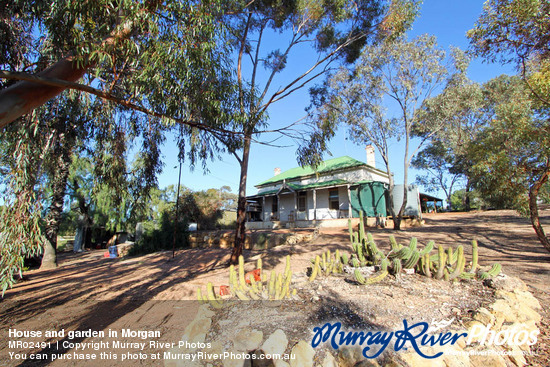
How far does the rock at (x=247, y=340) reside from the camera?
3.06 m

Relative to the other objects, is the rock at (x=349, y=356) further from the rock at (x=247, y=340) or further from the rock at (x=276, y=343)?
the rock at (x=247, y=340)

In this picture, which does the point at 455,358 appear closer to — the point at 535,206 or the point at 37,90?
the point at 37,90

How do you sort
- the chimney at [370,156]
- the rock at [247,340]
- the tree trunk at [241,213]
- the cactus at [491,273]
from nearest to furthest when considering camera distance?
the rock at [247,340]
the cactus at [491,273]
the tree trunk at [241,213]
the chimney at [370,156]

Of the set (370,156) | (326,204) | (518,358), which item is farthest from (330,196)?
(518,358)

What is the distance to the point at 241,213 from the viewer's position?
29.3 ft

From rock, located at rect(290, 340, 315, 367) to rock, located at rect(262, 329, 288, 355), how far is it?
154 millimetres

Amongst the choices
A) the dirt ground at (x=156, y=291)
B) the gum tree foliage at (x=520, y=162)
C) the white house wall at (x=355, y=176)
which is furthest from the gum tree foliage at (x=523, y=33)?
the white house wall at (x=355, y=176)

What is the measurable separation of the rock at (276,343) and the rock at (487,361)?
214 centimetres

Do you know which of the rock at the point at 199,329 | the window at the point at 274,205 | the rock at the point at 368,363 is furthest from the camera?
the window at the point at 274,205

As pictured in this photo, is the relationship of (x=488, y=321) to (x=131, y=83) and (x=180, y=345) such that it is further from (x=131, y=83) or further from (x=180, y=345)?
(x=131, y=83)

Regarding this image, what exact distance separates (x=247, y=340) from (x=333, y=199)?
61.1ft

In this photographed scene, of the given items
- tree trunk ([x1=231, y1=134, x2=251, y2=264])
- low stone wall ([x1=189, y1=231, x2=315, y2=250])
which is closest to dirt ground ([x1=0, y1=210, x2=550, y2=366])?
tree trunk ([x1=231, y1=134, x2=251, y2=264])

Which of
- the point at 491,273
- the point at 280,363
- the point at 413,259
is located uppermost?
the point at 413,259

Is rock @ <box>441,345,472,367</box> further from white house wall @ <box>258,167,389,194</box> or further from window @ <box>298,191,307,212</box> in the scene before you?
window @ <box>298,191,307,212</box>
